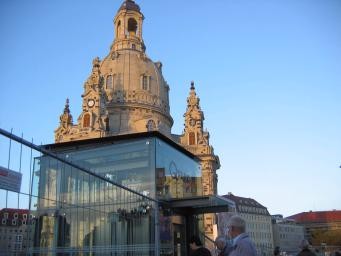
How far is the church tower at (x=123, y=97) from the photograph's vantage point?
56.8 m

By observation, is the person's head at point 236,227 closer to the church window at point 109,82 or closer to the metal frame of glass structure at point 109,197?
the metal frame of glass structure at point 109,197

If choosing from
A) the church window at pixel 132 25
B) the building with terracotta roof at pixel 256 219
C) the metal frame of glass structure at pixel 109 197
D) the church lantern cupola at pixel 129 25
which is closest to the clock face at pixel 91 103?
the church lantern cupola at pixel 129 25

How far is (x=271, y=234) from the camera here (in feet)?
367

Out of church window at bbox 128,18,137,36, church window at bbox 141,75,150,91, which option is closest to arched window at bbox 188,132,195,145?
church window at bbox 141,75,150,91

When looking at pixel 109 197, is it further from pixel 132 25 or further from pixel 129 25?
pixel 132 25

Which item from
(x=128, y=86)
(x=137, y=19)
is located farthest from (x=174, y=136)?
(x=137, y=19)

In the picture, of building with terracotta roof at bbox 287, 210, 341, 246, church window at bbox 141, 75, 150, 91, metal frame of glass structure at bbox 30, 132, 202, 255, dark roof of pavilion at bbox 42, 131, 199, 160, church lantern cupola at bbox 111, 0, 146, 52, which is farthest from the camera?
building with terracotta roof at bbox 287, 210, 341, 246

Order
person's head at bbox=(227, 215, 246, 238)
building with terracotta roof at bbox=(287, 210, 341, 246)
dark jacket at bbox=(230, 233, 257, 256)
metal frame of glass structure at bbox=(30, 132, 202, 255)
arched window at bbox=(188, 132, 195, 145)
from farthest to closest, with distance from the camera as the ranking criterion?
building with terracotta roof at bbox=(287, 210, 341, 246) < arched window at bbox=(188, 132, 195, 145) < metal frame of glass structure at bbox=(30, 132, 202, 255) < person's head at bbox=(227, 215, 246, 238) < dark jacket at bbox=(230, 233, 257, 256)

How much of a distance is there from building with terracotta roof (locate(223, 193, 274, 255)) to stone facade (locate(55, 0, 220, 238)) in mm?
42919

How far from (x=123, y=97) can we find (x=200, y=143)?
13.0 metres

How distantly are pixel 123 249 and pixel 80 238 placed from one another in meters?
1.95

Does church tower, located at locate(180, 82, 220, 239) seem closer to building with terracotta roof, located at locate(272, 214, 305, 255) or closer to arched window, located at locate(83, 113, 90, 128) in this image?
arched window, located at locate(83, 113, 90, 128)

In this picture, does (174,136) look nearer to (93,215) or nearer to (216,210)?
(216,210)

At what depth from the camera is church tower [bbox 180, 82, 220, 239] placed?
195ft
